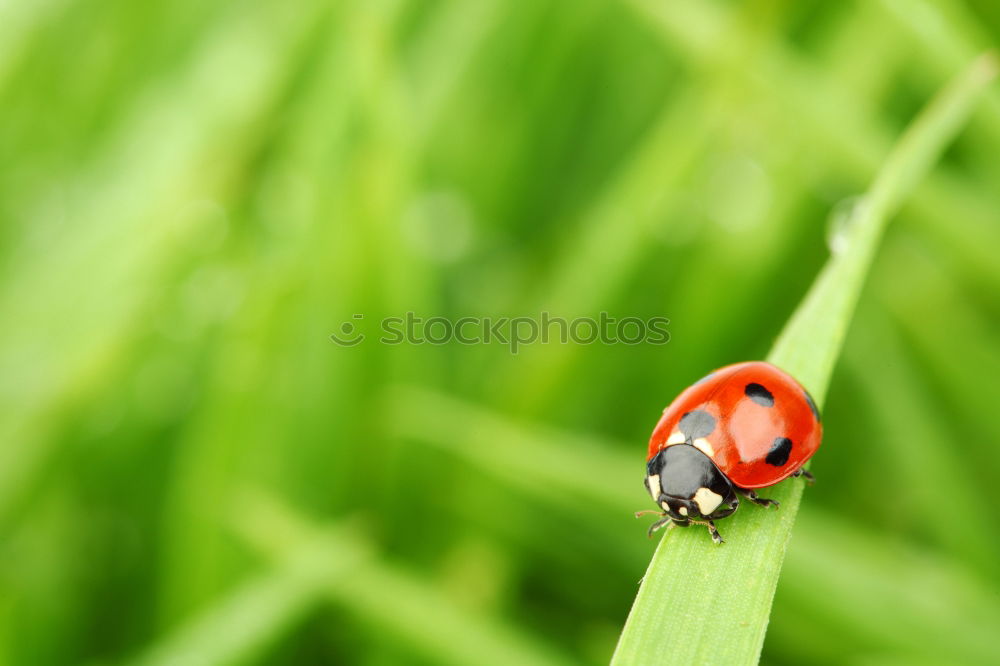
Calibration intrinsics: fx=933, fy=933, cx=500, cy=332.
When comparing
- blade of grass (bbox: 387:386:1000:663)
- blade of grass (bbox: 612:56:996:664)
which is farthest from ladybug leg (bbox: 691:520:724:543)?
blade of grass (bbox: 387:386:1000:663)

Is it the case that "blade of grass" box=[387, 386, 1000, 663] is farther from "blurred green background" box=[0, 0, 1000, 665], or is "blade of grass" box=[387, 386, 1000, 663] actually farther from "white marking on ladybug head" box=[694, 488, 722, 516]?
"white marking on ladybug head" box=[694, 488, 722, 516]

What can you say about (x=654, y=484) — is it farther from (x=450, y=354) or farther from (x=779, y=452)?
(x=450, y=354)

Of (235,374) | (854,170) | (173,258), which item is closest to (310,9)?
(173,258)

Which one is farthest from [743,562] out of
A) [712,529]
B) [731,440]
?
[731,440]

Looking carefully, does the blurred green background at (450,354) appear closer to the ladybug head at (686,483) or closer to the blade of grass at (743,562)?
the ladybug head at (686,483)

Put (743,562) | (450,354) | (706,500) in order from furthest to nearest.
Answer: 1. (450,354)
2. (706,500)
3. (743,562)

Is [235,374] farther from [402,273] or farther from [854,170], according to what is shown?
[854,170]

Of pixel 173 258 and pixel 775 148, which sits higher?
pixel 775 148
